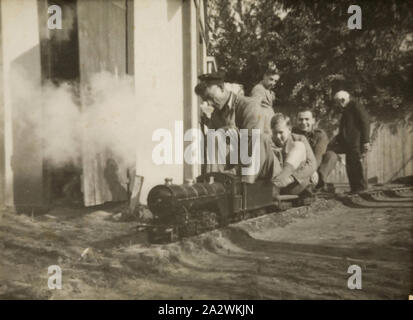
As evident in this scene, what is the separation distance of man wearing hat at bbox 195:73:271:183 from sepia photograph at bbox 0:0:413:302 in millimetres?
14

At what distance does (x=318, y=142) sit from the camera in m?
5.03

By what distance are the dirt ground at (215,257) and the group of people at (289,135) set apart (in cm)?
47

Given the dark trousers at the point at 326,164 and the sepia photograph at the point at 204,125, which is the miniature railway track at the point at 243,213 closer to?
the sepia photograph at the point at 204,125

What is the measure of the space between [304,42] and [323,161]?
1300 mm

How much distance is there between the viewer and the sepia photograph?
4.57 meters

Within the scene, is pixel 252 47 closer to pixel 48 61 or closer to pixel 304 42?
pixel 304 42

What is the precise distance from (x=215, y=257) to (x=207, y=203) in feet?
1.83

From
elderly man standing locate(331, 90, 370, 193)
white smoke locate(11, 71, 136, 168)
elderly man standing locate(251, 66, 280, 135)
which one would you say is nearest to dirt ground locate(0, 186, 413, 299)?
elderly man standing locate(331, 90, 370, 193)

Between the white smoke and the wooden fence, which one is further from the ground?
the white smoke

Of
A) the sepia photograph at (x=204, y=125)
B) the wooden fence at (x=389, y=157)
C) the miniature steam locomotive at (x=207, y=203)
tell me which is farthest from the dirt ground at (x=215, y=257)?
the wooden fence at (x=389, y=157)

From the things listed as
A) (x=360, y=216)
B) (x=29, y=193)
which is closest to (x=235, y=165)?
(x=360, y=216)

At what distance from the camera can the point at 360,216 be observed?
4.90 meters

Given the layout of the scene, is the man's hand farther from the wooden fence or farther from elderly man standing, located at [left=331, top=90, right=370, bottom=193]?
elderly man standing, located at [left=331, top=90, right=370, bottom=193]

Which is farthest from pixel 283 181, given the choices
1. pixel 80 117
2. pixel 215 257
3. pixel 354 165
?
pixel 80 117
